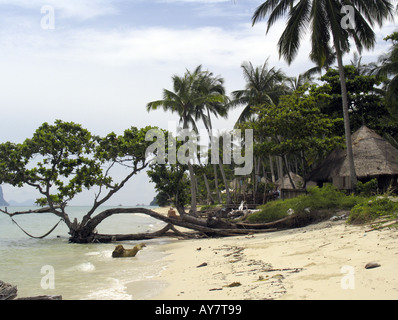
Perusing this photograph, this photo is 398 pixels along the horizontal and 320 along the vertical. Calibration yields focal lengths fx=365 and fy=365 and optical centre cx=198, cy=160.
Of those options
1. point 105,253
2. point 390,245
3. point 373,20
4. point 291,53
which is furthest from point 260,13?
point 390,245

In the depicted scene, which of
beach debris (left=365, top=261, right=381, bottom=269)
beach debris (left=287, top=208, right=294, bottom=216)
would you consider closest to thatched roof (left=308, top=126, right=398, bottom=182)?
beach debris (left=287, top=208, right=294, bottom=216)

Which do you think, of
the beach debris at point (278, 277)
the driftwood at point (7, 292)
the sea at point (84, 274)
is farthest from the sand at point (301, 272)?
the driftwood at point (7, 292)

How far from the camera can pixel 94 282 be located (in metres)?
7.57

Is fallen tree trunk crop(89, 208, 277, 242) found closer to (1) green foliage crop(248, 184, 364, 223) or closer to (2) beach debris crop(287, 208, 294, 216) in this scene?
(2) beach debris crop(287, 208, 294, 216)

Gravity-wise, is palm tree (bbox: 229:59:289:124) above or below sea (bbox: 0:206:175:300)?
above

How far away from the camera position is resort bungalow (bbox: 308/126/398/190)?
19109mm

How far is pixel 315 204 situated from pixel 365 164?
26.9 ft

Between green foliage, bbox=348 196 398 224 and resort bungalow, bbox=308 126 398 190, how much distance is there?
980cm

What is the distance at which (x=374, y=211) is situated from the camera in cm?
899

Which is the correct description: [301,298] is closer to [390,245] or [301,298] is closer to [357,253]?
[357,253]

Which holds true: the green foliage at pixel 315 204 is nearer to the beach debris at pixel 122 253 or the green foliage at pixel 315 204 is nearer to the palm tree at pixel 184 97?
the beach debris at pixel 122 253

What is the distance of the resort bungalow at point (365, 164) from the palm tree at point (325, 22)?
127 inches

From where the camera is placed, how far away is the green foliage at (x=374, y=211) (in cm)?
870

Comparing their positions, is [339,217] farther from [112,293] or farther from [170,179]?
[170,179]
